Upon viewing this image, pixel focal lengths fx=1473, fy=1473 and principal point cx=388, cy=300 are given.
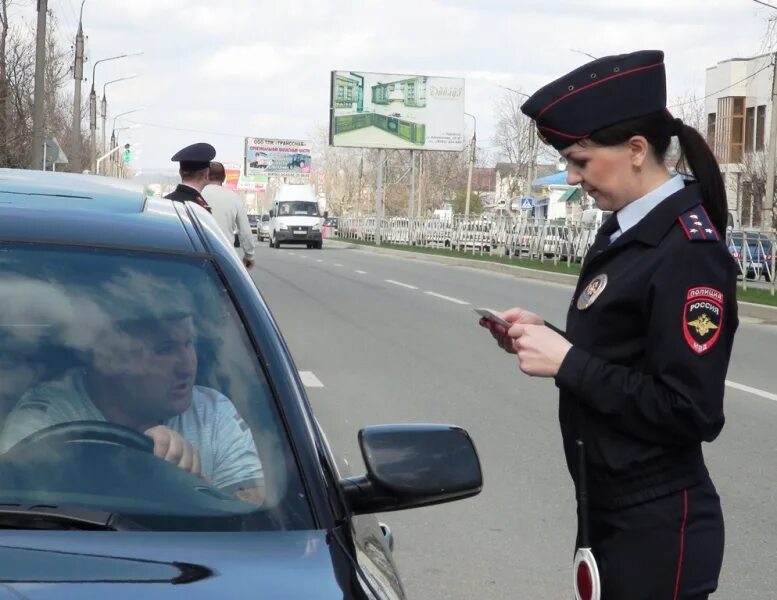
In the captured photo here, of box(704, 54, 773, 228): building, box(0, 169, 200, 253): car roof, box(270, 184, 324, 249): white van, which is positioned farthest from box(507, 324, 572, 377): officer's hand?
box(704, 54, 773, 228): building

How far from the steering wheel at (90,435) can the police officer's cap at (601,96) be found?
1.02 metres

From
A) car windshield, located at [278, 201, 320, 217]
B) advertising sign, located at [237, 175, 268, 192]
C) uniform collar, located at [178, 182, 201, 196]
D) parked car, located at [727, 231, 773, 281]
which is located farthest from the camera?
advertising sign, located at [237, 175, 268, 192]

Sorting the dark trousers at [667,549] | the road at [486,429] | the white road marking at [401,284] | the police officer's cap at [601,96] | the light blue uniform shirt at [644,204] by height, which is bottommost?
the road at [486,429]

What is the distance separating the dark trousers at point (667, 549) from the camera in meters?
2.81

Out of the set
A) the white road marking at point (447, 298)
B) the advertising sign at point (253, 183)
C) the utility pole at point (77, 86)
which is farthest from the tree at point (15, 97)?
the advertising sign at point (253, 183)

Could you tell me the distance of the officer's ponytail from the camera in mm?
2947

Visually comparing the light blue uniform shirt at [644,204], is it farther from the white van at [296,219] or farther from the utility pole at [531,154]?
the white van at [296,219]

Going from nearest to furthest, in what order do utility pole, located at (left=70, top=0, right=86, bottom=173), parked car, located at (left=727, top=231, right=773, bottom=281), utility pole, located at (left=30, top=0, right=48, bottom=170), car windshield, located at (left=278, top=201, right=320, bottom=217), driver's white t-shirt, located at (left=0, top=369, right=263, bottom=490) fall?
driver's white t-shirt, located at (left=0, top=369, right=263, bottom=490)
parked car, located at (left=727, top=231, right=773, bottom=281)
utility pole, located at (left=30, top=0, right=48, bottom=170)
utility pole, located at (left=70, top=0, right=86, bottom=173)
car windshield, located at (left=278, top=201, right=320, bottom=217)

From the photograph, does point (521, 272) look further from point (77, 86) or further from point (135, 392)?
point (135, 392)

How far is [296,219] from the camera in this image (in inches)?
2297

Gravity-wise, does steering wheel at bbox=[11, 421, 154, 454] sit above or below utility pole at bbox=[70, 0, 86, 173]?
below

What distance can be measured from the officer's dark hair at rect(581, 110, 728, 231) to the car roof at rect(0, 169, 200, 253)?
87 centimetres

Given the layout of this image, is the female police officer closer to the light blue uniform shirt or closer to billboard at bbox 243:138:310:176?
the light blue uniform shirt

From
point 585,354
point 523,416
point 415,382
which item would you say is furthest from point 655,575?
point 415,382
